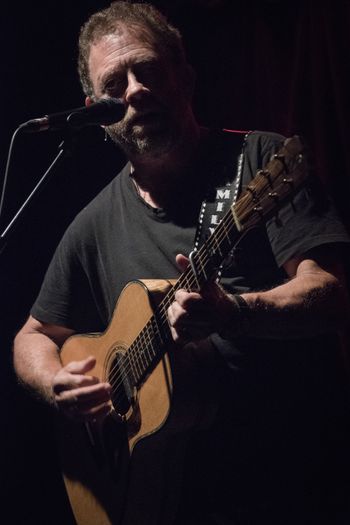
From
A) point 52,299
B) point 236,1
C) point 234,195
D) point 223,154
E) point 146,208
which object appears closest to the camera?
point 234,195

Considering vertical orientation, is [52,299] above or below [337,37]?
below

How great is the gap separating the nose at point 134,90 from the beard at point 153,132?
6 centimetres

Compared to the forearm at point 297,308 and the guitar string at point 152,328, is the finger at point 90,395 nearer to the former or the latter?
the guitar string at point 152,328

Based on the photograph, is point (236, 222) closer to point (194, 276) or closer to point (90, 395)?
point (194, 276)

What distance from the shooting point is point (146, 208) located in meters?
2.04

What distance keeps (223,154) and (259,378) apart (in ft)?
2.40

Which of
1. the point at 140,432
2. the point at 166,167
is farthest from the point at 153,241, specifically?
the point at 140,432

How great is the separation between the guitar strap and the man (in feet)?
0.06

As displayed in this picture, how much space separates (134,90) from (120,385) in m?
0.96

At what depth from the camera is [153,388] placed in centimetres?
169

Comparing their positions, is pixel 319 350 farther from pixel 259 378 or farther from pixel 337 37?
pixel 337 37

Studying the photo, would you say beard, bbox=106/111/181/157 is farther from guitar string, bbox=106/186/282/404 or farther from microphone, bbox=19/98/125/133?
guitar string, bbox=106/186/282/404

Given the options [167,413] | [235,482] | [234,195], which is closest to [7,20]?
[234,195]

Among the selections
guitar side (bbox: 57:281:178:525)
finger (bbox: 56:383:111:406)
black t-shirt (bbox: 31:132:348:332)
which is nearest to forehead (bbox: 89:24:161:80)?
black t-shirt (bbox: 31:132:348:332)
